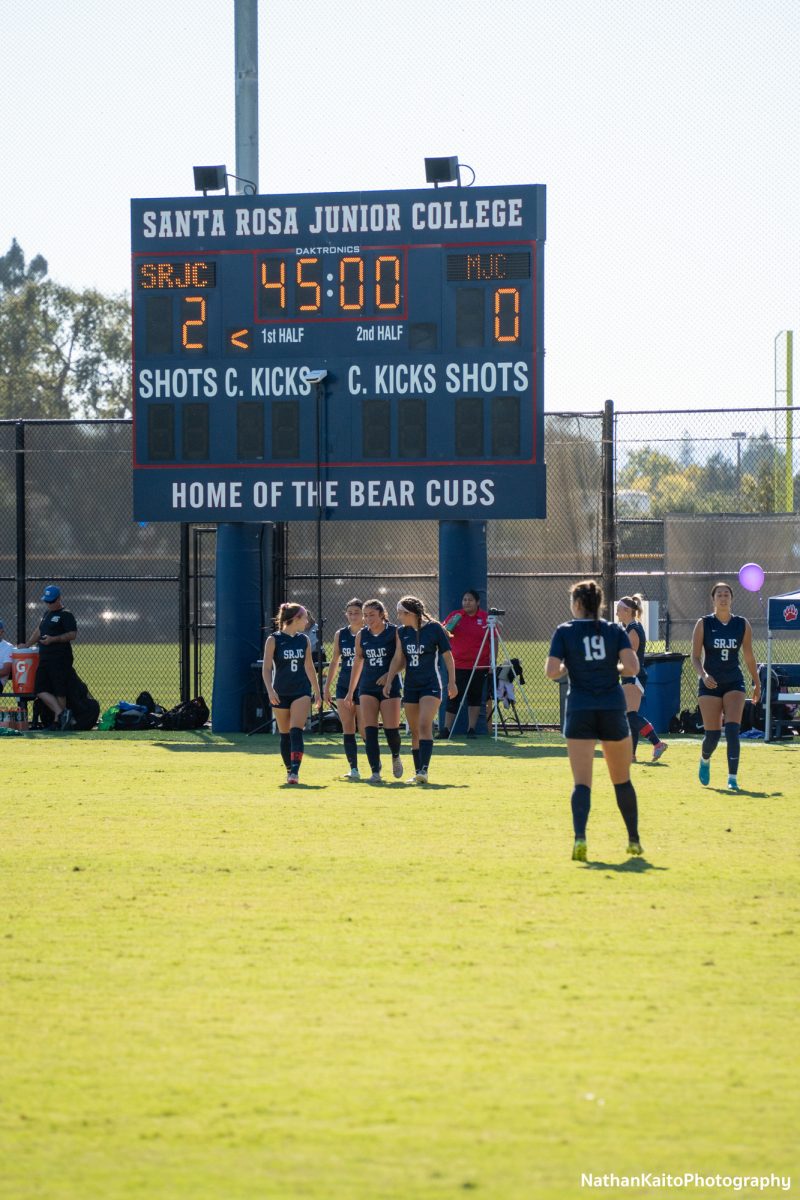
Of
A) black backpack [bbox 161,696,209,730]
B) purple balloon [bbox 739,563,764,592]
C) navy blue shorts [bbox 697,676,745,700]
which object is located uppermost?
purple balloon [bbox 739,563,764,592]

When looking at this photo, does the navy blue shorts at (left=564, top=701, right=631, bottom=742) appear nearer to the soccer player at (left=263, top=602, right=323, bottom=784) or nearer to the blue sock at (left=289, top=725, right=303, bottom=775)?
the soccer player at (left=263, top=602, right=323, bottom=784)

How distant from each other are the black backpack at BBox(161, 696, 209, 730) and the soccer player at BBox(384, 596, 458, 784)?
7.60 metres

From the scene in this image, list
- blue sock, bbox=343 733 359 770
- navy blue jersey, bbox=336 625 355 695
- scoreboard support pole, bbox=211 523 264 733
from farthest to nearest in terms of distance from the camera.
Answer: scoreboard support pole, bbox=211 523 264 733 → navy blue jersey, bbox=336 625 355 695 → blue sock, bbox=343 733 359 770

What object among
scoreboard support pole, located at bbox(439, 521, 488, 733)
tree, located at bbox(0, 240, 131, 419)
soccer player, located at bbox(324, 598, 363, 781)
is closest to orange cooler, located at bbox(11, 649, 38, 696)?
soccer player, located at bbox(324, 598, 363, 781)

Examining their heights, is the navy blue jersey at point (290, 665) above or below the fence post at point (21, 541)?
below

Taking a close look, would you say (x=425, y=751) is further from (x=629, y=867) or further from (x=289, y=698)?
(x=629, y=867)

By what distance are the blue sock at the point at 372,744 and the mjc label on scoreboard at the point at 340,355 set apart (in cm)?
548

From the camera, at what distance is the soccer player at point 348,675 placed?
16.1 m

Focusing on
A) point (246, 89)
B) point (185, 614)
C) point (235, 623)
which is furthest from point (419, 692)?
point (246, 89)

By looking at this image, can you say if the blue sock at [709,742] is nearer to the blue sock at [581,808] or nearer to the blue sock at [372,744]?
the blue sock at [372,744]

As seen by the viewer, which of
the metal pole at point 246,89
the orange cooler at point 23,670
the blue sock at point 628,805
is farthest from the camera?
the metal pole at point 246,89

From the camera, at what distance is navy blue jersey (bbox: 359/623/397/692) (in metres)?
15.6

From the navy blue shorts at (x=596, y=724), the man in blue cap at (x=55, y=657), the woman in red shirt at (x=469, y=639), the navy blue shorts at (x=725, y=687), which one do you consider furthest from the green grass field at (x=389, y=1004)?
the man in blue cap at (x=55, y=657)

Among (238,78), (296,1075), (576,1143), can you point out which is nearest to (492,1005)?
(296,1075)
